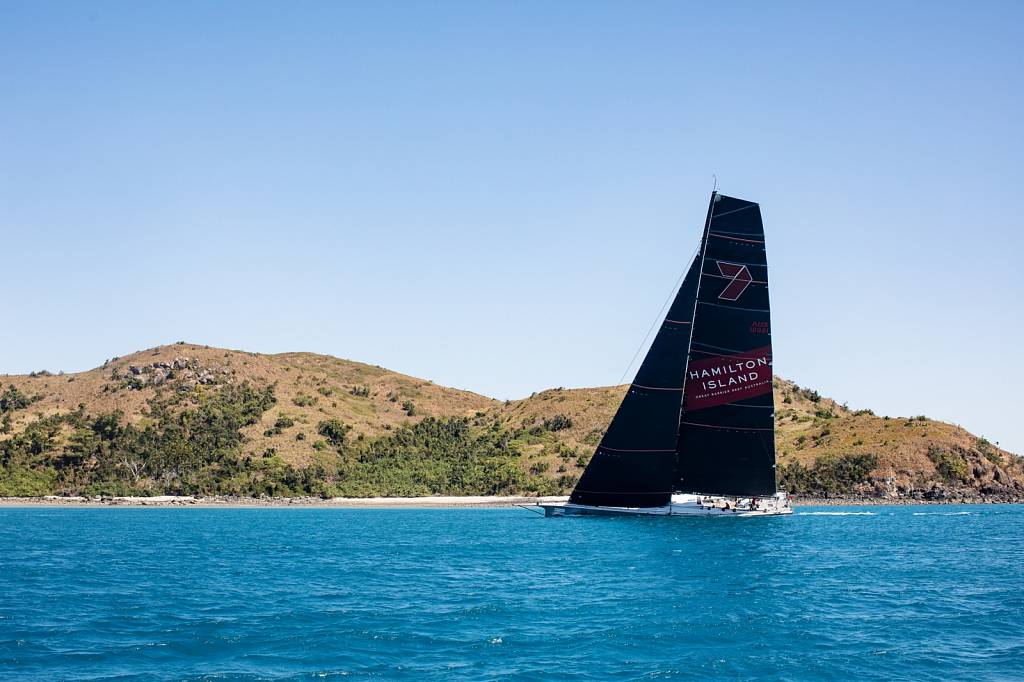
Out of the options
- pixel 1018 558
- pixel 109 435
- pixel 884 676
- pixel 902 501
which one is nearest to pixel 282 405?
pixel 109 435

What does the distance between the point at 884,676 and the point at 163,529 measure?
5243 centimetres

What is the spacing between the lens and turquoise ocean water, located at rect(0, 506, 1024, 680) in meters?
24.9

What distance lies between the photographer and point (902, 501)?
97.1 m

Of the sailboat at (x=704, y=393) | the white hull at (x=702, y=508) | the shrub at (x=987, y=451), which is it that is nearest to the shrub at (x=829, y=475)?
the shrub at (x=987, y=451)

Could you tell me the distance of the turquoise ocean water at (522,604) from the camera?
2494cm

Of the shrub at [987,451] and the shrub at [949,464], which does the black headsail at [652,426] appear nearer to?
the shrub at [949,464]

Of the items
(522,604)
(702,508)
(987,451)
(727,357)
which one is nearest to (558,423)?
(987,451)

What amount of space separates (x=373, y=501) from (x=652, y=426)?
45.6 meters

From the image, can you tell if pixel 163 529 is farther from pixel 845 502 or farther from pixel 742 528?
pixel 845 502

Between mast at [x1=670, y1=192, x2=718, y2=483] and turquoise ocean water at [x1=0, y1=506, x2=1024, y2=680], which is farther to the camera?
mast at [x1=670, y1=192, x2=718, y2=483]

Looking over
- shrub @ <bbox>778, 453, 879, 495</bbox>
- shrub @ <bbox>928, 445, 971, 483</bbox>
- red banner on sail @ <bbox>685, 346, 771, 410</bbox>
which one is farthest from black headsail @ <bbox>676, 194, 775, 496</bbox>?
shrub @ <bbox>928, 445, 971, 483</bbox>

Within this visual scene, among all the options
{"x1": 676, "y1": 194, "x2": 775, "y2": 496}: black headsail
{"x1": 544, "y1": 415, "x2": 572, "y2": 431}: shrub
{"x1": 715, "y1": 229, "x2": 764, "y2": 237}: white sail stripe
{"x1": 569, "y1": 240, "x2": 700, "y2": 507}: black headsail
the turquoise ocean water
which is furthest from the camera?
{"x1": 544, "y1": 415, "x2": 572, "y2": 431}: shrub

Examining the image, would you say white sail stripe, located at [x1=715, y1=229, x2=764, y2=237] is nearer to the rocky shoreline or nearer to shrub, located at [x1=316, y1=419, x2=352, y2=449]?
the rocky shoreline

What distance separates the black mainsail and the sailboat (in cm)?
6
